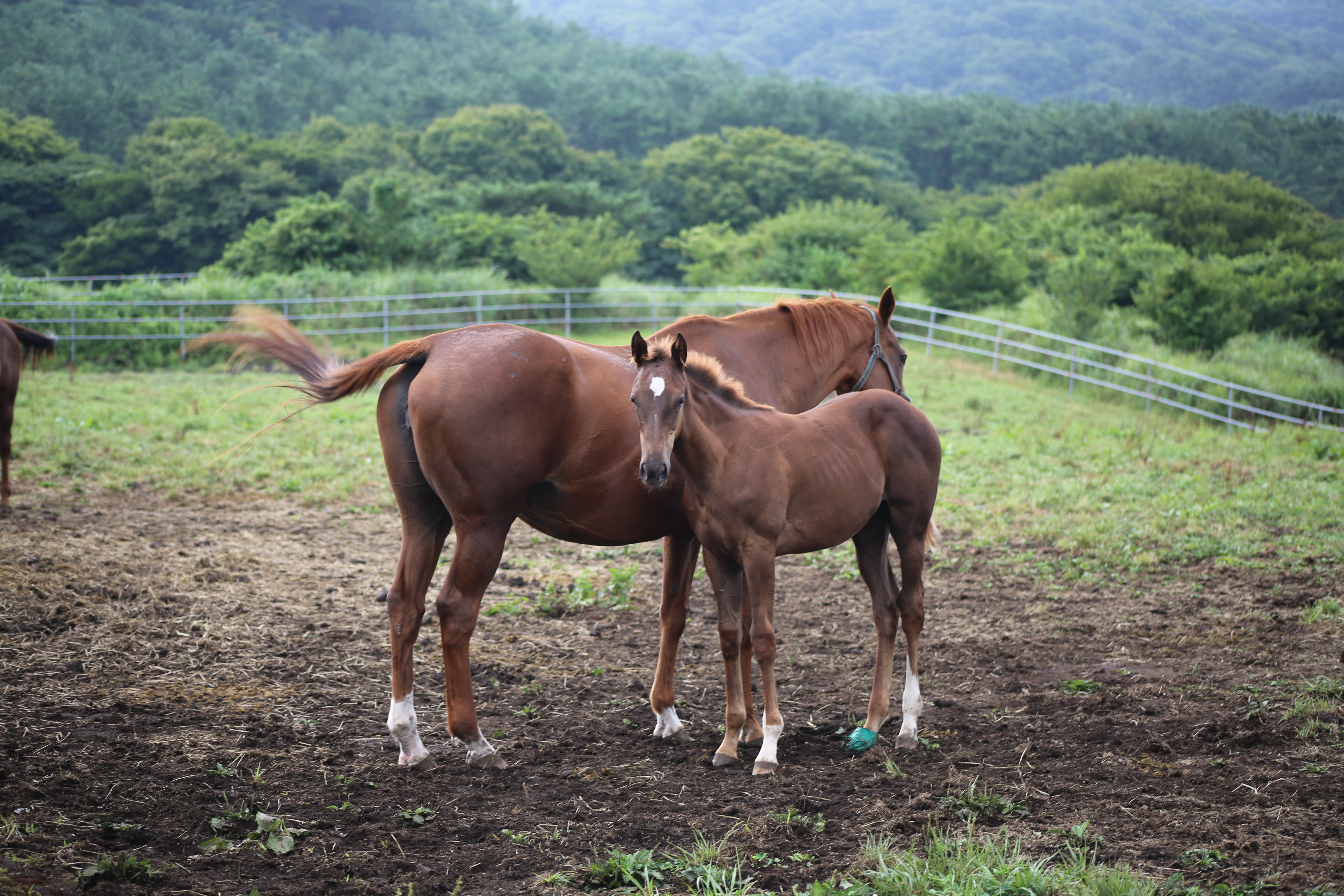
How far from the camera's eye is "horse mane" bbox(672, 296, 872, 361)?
5.45 metres

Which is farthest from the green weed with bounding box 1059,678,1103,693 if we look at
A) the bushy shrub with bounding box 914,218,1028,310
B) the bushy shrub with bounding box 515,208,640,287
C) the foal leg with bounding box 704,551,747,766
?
the bushy shrub with bounding box 515,208,640,287

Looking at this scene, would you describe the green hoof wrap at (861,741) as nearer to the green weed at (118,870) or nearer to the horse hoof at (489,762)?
the horse hoof at (489,762)

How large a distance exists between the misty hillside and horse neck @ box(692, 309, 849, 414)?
3976 inches

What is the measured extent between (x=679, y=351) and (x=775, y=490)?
85cm

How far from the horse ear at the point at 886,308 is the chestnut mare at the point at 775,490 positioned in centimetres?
82

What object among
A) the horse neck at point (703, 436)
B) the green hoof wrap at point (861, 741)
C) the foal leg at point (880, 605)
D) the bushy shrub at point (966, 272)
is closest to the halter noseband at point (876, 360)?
the foal leg at point (880, 605)

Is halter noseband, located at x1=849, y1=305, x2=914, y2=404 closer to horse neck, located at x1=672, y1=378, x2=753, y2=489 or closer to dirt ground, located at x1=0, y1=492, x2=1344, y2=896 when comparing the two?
horse neck, located at x1=672, y1=378, x2=753, y2=489

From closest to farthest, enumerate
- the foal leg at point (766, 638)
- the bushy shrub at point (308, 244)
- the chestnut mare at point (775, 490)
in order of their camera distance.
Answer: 1. the chestnut mare at point (775, 490)
2. the foal leg at point (766, 638)
3. the bushy shrub at point (308, 244)

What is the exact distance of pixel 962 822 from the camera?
362 cm

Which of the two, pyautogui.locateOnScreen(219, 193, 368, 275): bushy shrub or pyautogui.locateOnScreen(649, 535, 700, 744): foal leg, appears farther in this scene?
pyautogui.locateOnScreen(219, 193, 368, 275): bushy shrub

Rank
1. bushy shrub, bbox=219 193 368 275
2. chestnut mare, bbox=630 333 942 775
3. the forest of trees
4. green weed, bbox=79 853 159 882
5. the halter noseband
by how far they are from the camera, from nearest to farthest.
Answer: green weed, bbox=79 853 159 882
chestnut mare, bbox=630 333 942 775
the halter noseband
bushy shrub, bbox=219 193 368 275
the forest of trees

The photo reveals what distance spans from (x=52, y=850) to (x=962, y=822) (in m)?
3.40

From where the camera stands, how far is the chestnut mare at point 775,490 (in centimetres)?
414

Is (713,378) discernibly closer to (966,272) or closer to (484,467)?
(484,467)
